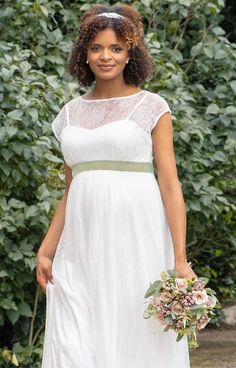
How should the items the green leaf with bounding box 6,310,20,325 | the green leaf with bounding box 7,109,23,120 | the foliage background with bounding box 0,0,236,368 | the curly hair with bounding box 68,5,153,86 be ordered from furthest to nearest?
the green leaf with bounding box 6,310,20,325 → the foliage background with bounding box 0,0,236,368 → the green leaf with bounding box 7,109,23,120 → the curly hair with bounding box 68,5,153,86

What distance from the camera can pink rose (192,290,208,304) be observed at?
4176mm

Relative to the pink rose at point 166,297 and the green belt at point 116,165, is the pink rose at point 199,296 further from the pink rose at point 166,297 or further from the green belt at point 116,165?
the green belt at point 116,165

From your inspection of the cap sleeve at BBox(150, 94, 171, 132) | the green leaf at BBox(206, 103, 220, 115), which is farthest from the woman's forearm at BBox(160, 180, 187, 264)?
the green leaf at BBox(206, 103, 220, 115)

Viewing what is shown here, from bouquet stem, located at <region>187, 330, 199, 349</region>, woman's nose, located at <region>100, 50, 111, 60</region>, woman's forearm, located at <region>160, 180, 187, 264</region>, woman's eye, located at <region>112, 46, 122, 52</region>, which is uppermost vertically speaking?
woman's eye, located at <region>112, 46, 122, 52</region>

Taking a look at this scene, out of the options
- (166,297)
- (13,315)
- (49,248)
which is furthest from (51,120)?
(166,297)

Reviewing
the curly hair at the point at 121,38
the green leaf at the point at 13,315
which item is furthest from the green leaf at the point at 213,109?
the curly hair at the point at 121,38

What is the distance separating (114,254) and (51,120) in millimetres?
2025

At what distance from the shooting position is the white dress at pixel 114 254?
4.29 metres

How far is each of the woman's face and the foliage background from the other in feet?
4.96

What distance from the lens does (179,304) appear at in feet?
13.7

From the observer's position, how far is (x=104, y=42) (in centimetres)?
438

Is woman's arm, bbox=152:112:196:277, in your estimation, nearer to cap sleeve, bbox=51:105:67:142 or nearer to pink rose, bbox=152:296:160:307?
pink rose, bbox=152:296:160:307

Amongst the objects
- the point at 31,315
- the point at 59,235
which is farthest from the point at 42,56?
the point at 59,235

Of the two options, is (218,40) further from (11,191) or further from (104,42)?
(104,42)
